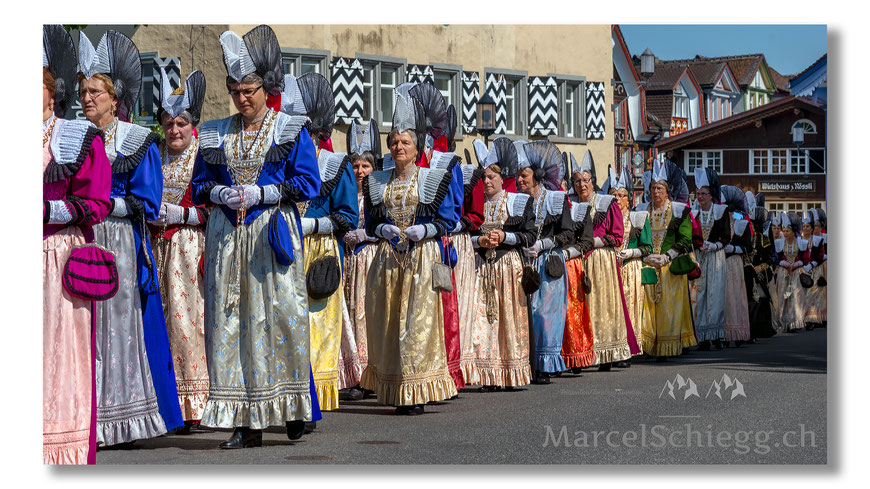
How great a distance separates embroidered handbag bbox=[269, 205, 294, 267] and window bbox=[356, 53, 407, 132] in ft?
15.9

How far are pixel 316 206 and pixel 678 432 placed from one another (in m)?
2.82

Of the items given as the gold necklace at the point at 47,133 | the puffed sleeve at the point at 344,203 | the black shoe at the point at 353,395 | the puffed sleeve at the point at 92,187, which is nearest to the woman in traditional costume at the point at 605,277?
the black shoe at the point at 353,395

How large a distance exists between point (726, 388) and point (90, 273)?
5.94 meters

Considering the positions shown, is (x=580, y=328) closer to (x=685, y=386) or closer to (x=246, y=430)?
(x=685, y=386)

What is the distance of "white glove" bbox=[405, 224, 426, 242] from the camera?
10.0 meters

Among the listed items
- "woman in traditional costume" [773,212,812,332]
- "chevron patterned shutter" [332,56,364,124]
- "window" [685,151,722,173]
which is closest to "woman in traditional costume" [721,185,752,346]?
"window" [685,151,722,173]

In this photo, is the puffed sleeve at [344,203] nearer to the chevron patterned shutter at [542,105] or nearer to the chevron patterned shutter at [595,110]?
the chevron patterned shutter at [542,105]

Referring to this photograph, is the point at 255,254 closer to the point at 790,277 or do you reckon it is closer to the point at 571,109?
the point at 571,109

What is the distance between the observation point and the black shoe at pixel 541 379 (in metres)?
12.8

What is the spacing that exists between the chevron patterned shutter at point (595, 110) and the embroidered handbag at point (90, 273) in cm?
752

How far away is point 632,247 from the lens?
15.8 metres

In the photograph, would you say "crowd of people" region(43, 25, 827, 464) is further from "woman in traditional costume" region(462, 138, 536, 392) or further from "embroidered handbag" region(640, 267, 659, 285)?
"embroidered handbag" region(640, 267, 659, 285)

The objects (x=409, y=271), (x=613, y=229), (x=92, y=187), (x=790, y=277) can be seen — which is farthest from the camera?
(x=790, y=277)

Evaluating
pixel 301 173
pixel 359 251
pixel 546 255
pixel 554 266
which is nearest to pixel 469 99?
pixel 546 255
